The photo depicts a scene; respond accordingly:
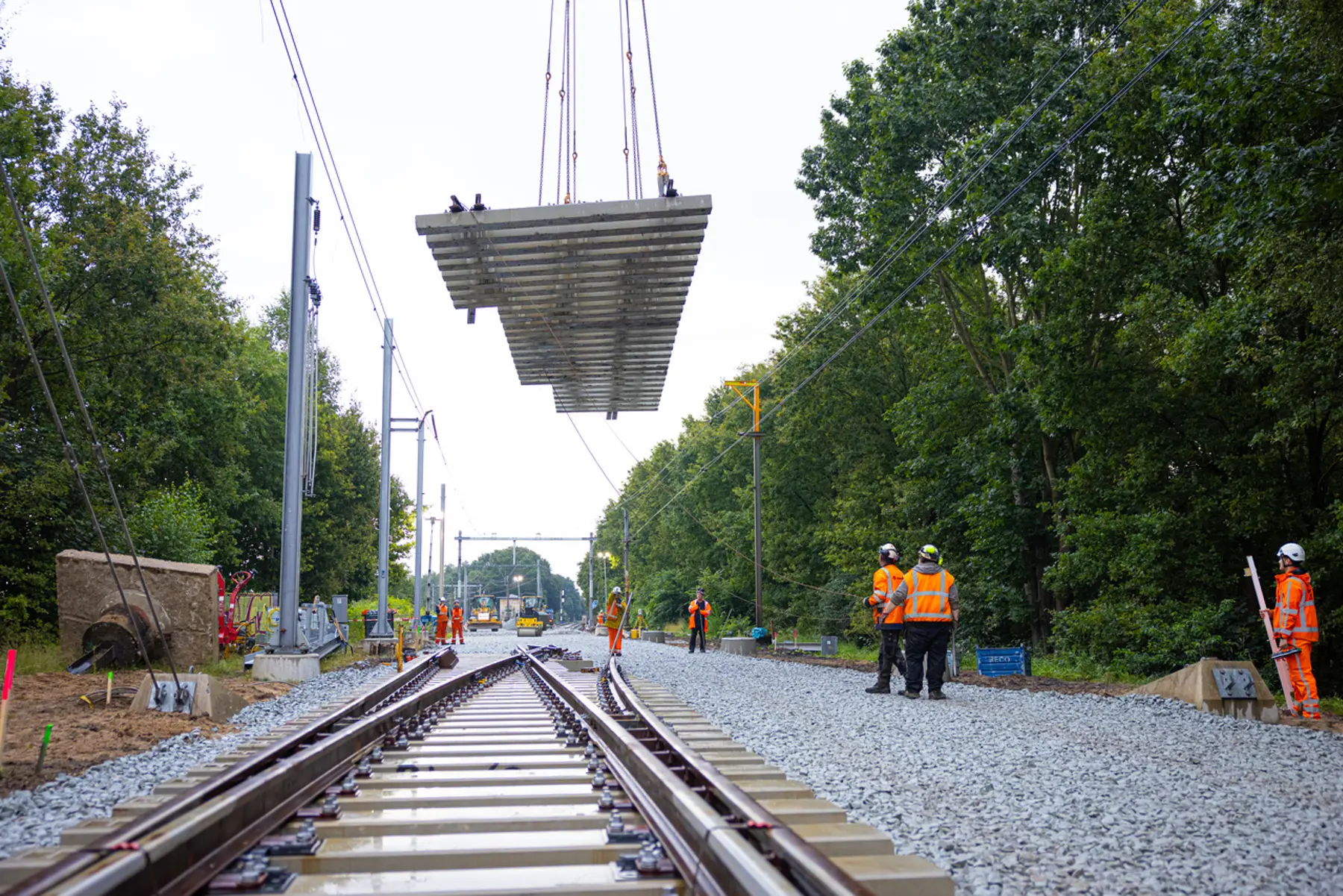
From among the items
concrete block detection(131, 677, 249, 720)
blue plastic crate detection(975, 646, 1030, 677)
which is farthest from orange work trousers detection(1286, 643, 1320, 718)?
concrete block detection(131, 677, 249, 720)

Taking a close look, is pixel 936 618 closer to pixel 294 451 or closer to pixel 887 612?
pixel 887 612

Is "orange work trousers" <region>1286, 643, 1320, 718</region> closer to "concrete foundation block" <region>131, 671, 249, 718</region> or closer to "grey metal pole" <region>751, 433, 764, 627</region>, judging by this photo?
"concrete foundation block" <region>131, 671, 249, 718</region>

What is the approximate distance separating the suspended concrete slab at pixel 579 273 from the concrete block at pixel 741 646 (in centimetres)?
1263

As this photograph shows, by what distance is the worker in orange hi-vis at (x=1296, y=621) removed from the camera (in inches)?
412

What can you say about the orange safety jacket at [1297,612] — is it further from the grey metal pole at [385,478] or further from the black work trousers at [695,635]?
the grey metal pole at [385,478]

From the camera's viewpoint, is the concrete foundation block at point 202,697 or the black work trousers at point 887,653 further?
the black work trousers at point 887,653

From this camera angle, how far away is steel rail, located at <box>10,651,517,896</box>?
2.88m

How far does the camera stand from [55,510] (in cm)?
2058

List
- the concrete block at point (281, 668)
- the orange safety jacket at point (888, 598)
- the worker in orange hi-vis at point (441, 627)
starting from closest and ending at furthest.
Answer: the orange safety jacket at point (888, 598) → the concrete block at point (281, 668) → the worker in orange hi-vis at point (441, 627)

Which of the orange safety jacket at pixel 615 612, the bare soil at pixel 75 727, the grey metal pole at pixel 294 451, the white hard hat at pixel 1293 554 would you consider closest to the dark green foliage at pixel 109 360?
the grey metal pole at pixel 294 451

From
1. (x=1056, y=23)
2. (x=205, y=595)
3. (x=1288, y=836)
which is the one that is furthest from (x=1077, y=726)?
(x=1056, y=23)

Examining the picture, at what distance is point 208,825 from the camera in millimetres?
3615

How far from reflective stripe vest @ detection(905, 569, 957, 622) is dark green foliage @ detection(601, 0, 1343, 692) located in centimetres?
542

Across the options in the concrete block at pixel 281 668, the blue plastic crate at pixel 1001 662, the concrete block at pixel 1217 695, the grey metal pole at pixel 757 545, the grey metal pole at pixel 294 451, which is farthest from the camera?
the grey metal pole at pixel 757 545
